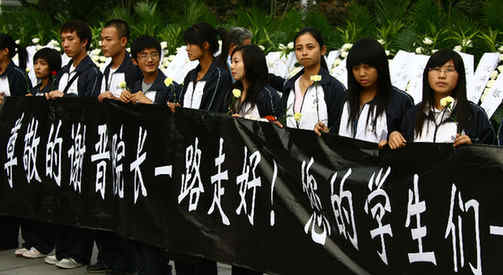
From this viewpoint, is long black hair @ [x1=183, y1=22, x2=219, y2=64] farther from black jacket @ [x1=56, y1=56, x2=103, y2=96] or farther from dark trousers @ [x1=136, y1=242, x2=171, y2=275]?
dark trousers @ [x1=136, y1=242, x2=171, y2=275]

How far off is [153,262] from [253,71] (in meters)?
1.53

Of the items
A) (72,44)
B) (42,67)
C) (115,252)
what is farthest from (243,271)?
(42,67)

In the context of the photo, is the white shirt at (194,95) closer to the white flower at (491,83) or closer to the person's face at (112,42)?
the person's face at (112,42)

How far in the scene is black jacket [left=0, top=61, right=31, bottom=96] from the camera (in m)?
7.74

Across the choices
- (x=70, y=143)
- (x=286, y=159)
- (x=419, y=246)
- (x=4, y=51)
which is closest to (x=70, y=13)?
(x=4, y=51)

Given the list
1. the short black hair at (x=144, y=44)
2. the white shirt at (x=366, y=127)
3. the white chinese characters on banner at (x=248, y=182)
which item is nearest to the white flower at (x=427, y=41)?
the short black hair at (x=144, y=44)

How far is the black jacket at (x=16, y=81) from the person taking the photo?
25.4ft

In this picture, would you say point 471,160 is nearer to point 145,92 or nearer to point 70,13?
point 145,92

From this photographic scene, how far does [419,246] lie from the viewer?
3891 millimetres

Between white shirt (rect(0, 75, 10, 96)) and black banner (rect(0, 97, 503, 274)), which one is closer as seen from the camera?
black banner (rect(0, 97, 503, 274))

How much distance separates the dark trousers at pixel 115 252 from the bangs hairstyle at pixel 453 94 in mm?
2811

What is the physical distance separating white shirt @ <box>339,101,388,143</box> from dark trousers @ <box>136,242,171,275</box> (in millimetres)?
1700

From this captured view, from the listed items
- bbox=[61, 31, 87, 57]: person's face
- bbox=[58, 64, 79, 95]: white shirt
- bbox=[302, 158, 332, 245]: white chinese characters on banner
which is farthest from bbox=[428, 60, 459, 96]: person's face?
bbox=[61, 31, 87, 57]: person's face

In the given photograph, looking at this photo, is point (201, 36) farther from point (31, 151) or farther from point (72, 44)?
point (31, 151)
